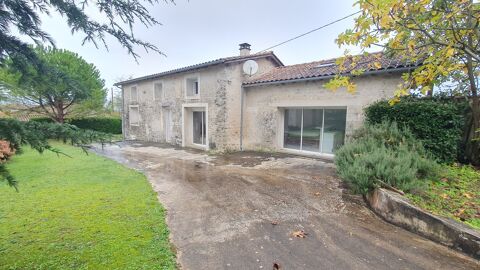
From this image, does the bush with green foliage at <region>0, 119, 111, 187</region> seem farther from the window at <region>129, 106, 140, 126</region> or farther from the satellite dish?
the window at <region>129, 106, 140, 126</region>

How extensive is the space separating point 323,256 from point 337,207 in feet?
6.41

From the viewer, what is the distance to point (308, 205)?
17.5 ft

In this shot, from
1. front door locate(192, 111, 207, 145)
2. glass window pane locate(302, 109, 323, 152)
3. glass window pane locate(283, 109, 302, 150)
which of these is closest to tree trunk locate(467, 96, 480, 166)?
glass window pane locate(302, 109, 323, 152)

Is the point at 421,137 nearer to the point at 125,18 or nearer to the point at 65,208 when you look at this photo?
the point at 125,18

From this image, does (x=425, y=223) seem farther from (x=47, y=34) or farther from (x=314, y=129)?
(x=314, y=129)

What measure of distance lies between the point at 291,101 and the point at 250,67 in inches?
114

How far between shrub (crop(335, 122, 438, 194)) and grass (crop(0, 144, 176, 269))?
14.0 feet

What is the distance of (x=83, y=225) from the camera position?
4344 mm

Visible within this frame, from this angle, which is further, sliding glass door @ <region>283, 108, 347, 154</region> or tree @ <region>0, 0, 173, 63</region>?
sliding glass door @ <region>283, 108, 347, 154</region>

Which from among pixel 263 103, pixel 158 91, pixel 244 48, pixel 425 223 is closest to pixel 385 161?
pixel 425 223

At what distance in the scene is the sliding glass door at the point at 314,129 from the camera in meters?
10.0

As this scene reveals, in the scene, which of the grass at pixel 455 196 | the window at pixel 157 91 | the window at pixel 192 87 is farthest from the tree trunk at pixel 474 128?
the window at pixel 157 91

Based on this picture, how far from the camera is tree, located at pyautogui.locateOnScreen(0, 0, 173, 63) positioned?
2406mm

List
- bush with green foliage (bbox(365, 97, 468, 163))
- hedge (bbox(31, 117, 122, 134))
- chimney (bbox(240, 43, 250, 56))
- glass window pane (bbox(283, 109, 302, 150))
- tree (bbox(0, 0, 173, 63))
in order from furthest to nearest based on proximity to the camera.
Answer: hedge (bbox(31, 117, 122, 134)) → chimney (bbox(240, 43, 250, 56)) → glass window pane (bbox(283, 109, 302, 150)) → bush with green foliage (bbox(365, 97, 468, 163)) → tree (bbox(0, 0, 173, 63))
